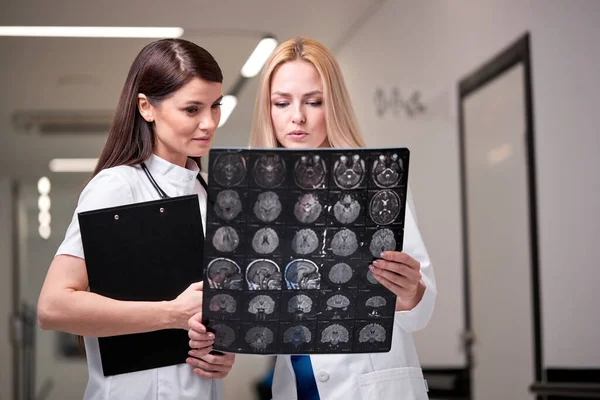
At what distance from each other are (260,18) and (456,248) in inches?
67.8

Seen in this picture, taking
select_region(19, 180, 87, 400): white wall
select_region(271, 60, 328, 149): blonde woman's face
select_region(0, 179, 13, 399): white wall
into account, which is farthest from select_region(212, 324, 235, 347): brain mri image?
select_region(0, 179, 13, 399): white wall

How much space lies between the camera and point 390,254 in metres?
1.32

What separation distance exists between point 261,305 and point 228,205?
169 millimetres

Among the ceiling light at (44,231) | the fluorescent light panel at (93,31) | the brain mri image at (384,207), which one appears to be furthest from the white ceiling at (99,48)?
the brain mri image at (384,207)

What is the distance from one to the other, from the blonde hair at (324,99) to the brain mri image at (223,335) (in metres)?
0.48

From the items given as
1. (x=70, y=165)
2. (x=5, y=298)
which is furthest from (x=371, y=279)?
(x=5, y=298)

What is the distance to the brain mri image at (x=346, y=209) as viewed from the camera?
1290 millimetres

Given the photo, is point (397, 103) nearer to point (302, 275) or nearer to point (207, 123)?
point (207, 123)

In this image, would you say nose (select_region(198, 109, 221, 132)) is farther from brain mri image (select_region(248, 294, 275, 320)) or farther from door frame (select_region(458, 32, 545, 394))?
door frame (select_region(458, 32, 545, 394))

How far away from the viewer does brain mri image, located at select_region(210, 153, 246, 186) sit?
1249mm

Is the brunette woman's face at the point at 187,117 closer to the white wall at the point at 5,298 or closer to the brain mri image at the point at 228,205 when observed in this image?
the brain mri image at the point at 228,205

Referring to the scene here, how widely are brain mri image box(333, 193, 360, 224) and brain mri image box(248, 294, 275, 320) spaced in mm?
164

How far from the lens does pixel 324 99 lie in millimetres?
1680

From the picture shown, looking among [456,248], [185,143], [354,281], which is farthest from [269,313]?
[456,248]
